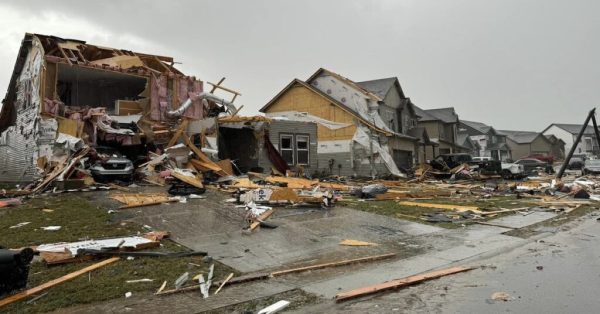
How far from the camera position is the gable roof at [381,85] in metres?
35.0

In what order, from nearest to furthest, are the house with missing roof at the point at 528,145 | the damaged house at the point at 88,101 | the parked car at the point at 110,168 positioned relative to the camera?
the parked car at the point at 110,168
the damaged house at the point at 88,101
the house with missing roof at the point at 528,145

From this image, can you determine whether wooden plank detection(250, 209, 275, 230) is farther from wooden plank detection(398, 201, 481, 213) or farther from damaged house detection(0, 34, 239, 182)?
damaged house detection(0, 34, 239, 182)

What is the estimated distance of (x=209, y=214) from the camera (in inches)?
390

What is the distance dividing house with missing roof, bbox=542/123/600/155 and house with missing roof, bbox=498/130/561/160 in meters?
6.59

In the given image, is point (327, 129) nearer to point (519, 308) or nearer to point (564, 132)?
point (519, 308)

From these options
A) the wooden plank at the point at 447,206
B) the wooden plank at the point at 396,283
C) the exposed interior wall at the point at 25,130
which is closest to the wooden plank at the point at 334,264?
the wooden plank at the point at 396,283

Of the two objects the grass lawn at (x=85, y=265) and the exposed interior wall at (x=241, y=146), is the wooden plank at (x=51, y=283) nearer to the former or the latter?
the grass lawn at (x=85, y=265)

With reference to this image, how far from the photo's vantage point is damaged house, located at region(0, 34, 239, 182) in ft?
56.5

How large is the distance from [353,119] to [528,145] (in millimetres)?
53530

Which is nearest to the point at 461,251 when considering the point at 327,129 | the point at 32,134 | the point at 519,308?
the point at 519,308

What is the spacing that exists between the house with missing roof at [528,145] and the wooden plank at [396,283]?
73.3 meters

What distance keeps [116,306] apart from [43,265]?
1.96m

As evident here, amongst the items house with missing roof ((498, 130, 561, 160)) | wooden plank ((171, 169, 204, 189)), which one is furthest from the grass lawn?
house with missing roof ((498, 130, 561, 160))

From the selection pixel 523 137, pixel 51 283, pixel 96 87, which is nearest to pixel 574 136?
pixel 523 137
